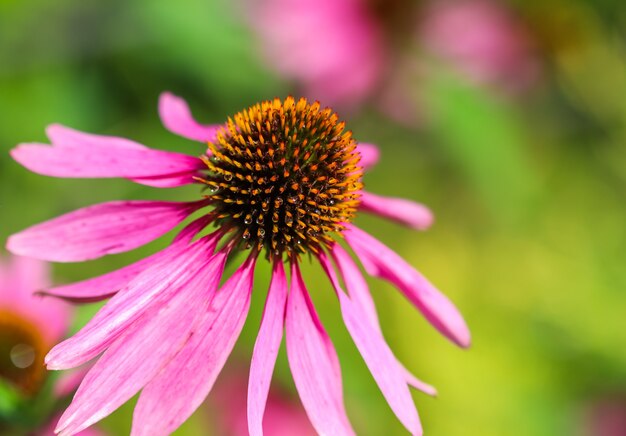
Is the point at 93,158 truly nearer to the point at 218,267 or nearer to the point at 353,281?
the point at 218,267

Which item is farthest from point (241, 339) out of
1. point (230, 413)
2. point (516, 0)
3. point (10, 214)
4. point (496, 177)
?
point (516, 0)

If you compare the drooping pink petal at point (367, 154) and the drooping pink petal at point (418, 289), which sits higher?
the drooping pink petal at point (367, 154)

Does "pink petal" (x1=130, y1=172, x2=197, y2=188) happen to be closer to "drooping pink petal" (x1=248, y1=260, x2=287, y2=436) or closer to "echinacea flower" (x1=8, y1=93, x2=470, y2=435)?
"echinacea flower" (x1=8, y1=93, x2=470, y2=435)

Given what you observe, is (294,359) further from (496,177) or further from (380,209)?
(496,177)

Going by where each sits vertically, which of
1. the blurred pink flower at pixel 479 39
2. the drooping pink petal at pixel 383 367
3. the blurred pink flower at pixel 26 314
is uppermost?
the blurred pink flower at pixel 479 39

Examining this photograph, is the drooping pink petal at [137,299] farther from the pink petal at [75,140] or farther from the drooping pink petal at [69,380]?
the drooping pink petal at [69,380]

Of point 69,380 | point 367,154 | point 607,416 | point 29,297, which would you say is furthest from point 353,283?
point 607,416

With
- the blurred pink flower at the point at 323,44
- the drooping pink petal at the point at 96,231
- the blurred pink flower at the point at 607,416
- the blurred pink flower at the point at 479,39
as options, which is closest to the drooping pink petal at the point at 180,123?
the drooping pink petal at the point at 96,231
